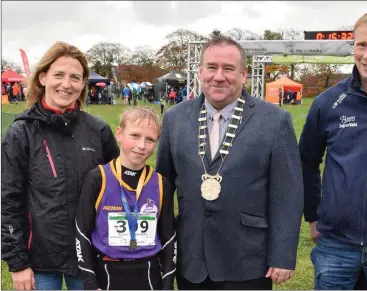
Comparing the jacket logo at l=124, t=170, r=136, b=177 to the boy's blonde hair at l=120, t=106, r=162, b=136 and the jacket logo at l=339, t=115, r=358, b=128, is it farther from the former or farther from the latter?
the jacket logo at l=339, t=115, r=358, b=128

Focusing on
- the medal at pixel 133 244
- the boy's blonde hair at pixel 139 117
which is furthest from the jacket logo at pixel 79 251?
the boy's blonde hair at pixel 139 117

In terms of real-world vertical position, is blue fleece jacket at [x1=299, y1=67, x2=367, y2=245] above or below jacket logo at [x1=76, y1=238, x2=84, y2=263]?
above

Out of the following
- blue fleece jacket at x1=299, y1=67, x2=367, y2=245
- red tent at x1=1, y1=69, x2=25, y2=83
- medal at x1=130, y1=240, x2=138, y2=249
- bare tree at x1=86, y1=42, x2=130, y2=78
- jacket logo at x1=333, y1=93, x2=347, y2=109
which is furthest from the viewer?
bare tree at x1=86, y1=42, x2=130, y2=78

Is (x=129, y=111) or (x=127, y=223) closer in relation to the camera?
(x=127, y=223)

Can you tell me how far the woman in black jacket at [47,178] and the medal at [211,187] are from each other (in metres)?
0.64

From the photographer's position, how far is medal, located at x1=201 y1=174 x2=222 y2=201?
2.54m

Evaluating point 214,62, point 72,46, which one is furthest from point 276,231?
point 72,46

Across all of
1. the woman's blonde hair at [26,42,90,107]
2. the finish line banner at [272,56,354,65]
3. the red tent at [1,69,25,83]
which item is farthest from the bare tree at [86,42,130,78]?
the woman's blonde hair at [26,42,90,107]

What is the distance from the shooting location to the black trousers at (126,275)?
8.25ft

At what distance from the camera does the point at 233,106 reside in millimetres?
2668

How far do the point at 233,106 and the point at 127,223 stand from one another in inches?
34.2

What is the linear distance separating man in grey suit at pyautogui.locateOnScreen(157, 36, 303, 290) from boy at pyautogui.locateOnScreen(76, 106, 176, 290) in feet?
0.56

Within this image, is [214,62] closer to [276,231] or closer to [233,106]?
[233,106]

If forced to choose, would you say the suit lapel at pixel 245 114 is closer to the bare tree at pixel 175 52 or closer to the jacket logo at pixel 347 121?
the jacket logo at pixel 347 121
